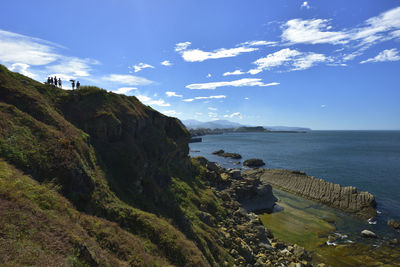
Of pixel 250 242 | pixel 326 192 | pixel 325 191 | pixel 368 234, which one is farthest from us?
pixel 325 191

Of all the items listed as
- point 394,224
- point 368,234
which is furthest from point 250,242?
point 394,224

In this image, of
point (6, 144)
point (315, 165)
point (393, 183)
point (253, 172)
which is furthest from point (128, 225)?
point (315, 165)

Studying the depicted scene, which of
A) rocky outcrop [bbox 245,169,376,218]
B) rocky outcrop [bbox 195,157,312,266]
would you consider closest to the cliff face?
rocky outcrop [bbox 195,157,312,266]

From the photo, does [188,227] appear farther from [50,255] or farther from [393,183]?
[393,183]

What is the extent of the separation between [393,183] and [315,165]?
28343 millimetres

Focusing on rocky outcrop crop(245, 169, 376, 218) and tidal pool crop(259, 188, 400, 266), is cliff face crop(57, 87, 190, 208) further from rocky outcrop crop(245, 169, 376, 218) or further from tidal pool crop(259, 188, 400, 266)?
rocky outcrop crop(245, 169, 376, 218)

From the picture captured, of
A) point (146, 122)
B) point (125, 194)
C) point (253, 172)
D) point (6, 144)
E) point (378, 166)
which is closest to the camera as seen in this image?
point (6, 144)

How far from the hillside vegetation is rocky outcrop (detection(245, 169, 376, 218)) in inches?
1317

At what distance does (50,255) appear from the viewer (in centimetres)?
905

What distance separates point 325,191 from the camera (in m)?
53.9

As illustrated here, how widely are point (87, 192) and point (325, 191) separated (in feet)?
187

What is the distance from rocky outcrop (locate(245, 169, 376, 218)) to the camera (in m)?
45.1

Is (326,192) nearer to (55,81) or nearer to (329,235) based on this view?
(329,235)

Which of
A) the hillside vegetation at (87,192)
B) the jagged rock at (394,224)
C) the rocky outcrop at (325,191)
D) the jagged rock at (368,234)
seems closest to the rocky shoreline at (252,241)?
the hillside vegetation at (87,192)
